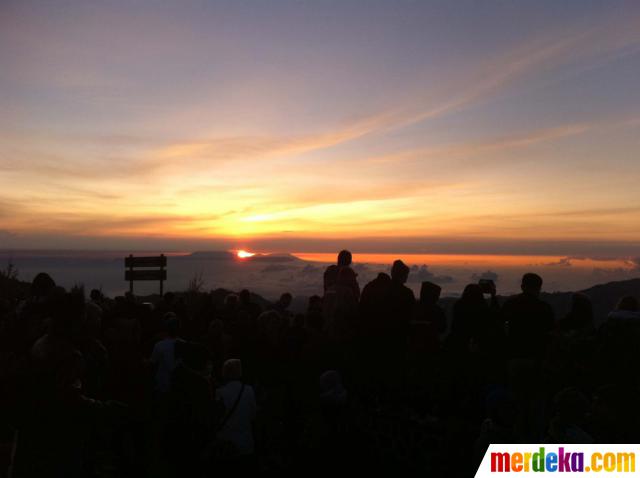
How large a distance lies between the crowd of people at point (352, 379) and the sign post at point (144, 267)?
257 inches

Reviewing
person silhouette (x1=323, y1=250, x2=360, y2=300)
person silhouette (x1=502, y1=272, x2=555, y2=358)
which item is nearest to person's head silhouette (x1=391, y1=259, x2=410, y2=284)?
person silhouette (x1=323, y1=250, x2=360, y2=300)

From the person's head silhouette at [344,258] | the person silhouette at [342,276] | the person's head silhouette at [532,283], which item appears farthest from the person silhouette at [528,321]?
the person's head silhouette at [344,258]

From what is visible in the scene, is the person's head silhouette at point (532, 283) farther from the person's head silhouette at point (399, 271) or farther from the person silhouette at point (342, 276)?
the person silhouette at point (342, 276)

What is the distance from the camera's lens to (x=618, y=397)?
6227mm

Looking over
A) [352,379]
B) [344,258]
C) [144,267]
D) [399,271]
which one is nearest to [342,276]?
[344,258]

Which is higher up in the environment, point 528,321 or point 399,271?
point 399,271

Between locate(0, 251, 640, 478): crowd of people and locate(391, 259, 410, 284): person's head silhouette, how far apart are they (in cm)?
2

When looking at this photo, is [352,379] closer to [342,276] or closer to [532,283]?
[342,276]

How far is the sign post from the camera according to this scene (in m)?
15.5

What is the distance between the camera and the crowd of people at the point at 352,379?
6.20 m

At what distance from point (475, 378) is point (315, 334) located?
2188 mm

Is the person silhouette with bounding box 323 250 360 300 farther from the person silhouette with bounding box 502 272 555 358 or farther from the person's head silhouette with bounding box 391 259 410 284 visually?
the person silhouette with bounding box 502 272 555 358

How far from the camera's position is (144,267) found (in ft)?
51.5

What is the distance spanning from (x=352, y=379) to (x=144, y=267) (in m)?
9.22
